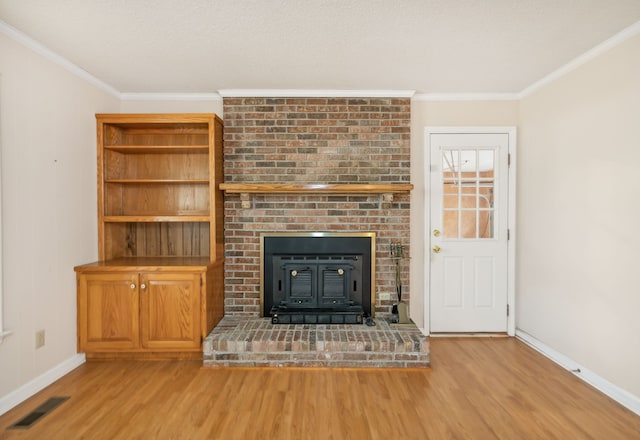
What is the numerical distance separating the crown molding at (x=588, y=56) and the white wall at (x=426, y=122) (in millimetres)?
264

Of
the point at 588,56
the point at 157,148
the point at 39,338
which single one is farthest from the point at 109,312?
the point at 588,56

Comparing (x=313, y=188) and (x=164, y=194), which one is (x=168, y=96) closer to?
(x=164, y=194)

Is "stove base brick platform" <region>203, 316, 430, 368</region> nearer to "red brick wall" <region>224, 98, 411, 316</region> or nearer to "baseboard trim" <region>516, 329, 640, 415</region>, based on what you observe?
"red brick wall" <region>224, 98, 411, 316</region>

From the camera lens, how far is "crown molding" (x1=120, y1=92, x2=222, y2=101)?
3.33 metres

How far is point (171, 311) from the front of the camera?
2785mm

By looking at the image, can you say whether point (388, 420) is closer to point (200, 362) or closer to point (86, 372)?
point (200, 362)

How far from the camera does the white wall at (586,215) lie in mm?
2193

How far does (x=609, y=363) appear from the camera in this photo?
7.66 ft

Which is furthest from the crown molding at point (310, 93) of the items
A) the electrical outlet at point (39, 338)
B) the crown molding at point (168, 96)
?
the electrical outlet at point (39, 338)

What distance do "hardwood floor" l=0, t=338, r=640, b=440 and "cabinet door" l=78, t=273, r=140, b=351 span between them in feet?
0.64

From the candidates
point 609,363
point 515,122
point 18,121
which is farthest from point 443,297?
point 18,121

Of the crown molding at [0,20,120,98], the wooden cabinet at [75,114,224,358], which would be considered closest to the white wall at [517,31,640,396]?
the wooden cabinet at [75,114,224,358]

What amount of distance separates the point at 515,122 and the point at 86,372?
14.5ft

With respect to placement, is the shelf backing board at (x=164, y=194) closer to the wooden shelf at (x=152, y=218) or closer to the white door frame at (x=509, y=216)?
the wooden shelf at (x=152, y=218)
